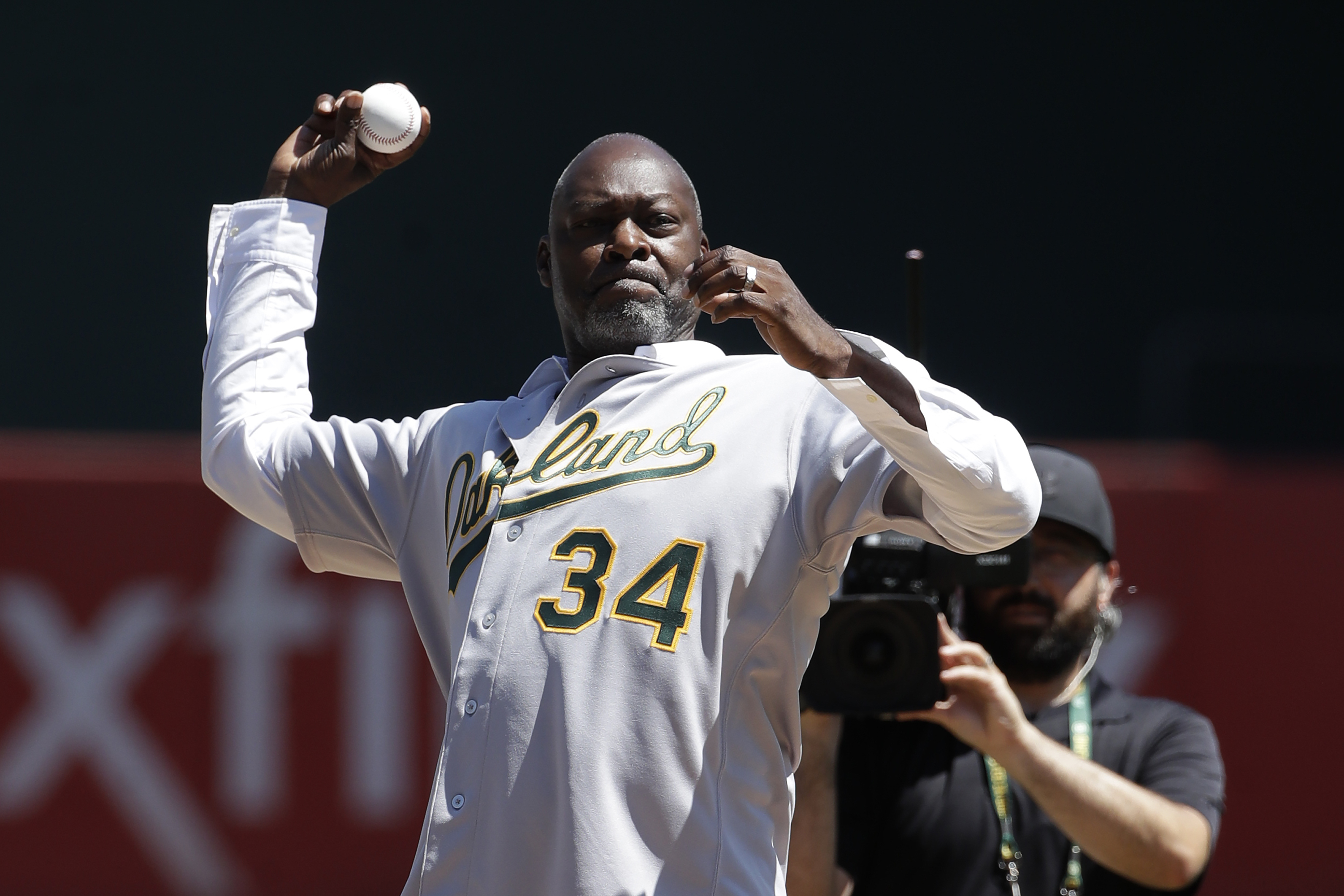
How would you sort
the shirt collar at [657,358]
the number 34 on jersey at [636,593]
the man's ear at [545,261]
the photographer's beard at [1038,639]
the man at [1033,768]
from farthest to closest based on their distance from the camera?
the photographer's beard at [1038,639], the man at [1033,768], the man's ear at [545,261], the shirt collar at [657,358], the number 34 on jersey at [636,593]

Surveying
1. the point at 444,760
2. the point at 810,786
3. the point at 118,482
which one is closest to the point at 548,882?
the point at 444,760

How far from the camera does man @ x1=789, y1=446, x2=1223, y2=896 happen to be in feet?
8.29

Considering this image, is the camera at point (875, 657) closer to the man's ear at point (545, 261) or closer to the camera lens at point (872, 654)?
the camera lens at point (872, 654)

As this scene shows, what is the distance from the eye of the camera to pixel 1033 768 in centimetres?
251

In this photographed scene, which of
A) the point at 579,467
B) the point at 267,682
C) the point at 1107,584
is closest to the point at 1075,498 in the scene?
the point at 1107,584

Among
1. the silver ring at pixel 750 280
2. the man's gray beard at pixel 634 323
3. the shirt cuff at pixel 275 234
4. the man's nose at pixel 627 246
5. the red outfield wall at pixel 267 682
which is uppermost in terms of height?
the shirt cuff at pixel 275 234

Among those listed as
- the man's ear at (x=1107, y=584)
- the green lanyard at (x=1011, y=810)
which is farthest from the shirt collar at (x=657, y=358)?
the man's ear at (x=1107, y=584)

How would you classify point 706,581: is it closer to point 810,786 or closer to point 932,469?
point 932,469

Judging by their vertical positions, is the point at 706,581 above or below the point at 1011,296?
below

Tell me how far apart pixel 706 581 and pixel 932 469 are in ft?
0.94

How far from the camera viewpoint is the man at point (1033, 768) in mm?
2527

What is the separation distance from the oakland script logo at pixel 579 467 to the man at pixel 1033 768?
82cm

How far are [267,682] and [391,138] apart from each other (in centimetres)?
299

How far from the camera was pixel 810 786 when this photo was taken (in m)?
2.55
